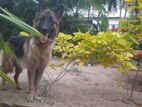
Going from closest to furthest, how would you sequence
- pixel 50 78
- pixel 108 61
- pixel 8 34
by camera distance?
pixel 108 61 < pixel 50 78 < pixel 8 34

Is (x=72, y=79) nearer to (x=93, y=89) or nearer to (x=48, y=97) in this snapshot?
(x=93, y=89)

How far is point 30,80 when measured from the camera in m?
5.15

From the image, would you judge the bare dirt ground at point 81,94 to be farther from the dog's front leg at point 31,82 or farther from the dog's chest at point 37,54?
the dog's chest at point 37,54

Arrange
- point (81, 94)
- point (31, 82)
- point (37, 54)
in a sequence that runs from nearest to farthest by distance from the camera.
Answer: point (37, 54) < point (31, 82) < point (81, 94)

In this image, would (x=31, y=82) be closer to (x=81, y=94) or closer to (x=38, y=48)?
(x=38, y=48)

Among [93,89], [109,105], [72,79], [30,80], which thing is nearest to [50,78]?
[72,79]

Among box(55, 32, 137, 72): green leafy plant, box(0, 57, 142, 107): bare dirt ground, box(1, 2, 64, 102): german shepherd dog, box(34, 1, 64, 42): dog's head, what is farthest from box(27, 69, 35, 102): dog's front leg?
box(55, 32, 137, 72): green leafy plant

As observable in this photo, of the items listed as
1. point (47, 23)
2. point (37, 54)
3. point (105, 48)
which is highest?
point (47, 23)

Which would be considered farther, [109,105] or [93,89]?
[93,89]

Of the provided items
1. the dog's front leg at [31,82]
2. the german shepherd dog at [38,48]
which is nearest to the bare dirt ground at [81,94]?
the dog's front leg at [31,82]

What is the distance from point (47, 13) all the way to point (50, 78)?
1972 mm

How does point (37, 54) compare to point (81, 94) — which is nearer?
point (37, 54)

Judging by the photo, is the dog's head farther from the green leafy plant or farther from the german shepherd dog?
the green leafy plant

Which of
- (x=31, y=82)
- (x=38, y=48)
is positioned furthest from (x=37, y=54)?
(x=31, y=82)
